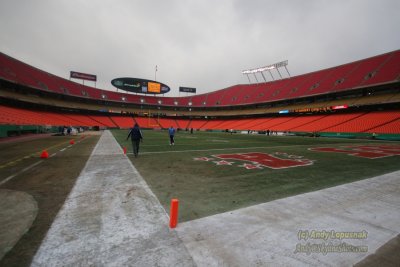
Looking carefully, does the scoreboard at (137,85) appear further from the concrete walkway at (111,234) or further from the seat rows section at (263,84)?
the concrete walkway at (111,234)

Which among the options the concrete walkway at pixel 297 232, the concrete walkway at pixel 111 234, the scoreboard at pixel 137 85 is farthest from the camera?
the scoreboard at pixel 137 85

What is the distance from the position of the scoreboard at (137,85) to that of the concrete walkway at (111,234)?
79015mm

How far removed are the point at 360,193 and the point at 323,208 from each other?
6.06ft

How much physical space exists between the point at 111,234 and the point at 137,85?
81942mm

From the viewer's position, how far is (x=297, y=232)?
10.7ft

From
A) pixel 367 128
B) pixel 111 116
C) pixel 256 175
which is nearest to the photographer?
pixel 256 175

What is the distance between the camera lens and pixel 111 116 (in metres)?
73.6

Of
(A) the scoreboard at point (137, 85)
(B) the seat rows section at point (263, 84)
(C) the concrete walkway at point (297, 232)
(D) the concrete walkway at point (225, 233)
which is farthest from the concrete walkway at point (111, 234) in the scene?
(A) the scoreboard at point (137, 85)

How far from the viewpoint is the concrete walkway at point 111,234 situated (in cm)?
251

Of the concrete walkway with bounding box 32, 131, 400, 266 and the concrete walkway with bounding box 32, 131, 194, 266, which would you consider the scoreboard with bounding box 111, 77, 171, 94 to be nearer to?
the concrete walkway with bounding box 32, 131, 194, 266

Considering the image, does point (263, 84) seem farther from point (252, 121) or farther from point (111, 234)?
point (111, 234)

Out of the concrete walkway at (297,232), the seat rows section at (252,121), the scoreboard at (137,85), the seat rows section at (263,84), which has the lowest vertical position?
the concrete walkway at (297,232)

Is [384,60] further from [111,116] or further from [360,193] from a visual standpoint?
[111,116]

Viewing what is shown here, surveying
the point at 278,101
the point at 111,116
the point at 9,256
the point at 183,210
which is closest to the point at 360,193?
the point at 183,210
